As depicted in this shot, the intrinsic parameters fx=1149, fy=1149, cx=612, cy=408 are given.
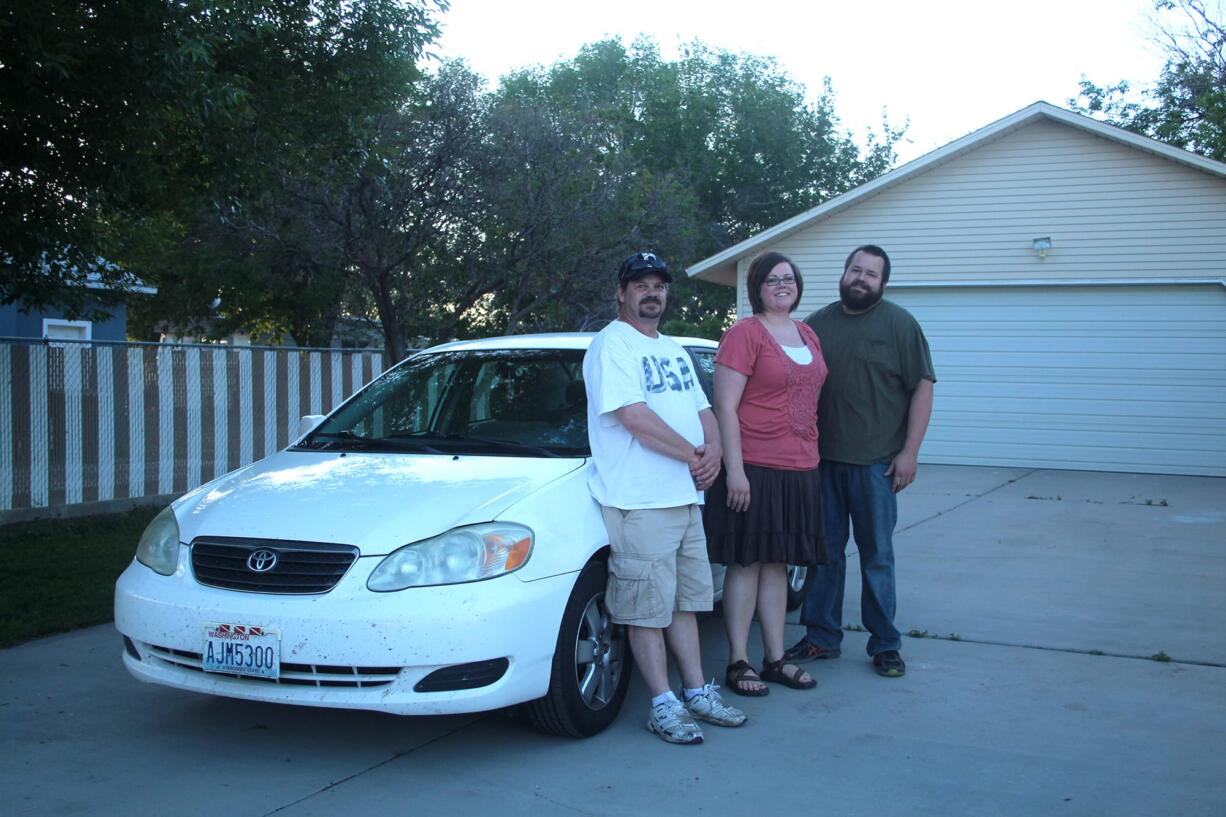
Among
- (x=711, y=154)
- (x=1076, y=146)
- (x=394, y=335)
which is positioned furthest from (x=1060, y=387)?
(x=711, y=154)

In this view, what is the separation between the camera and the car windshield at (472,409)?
5.00 metres

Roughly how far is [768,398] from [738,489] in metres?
0.43

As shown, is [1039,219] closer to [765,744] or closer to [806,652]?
[806,652]

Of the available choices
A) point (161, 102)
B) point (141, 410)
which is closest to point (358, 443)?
point (161, 102)

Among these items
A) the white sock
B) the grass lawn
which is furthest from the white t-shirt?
the grass lawn

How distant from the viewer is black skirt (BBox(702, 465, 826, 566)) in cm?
489

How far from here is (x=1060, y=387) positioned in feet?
45.7

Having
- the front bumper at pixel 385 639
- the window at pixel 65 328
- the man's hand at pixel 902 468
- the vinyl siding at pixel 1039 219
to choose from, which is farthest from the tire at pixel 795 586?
the window at pixel 65 328

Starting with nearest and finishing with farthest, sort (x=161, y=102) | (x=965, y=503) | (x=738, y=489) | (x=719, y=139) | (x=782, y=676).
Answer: (x=738, y=489)
(x=782, y=676)
(x=161, y=102)
(x=965, y=503)
(x=719, y=139)

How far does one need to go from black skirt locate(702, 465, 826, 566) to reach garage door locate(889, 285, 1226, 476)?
33.1ft

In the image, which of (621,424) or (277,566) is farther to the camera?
(621,424)

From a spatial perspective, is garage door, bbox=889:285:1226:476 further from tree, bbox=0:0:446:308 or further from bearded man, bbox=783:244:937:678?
bearded man, bbox=783:244:937:678

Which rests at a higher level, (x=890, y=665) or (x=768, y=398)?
(x=768, y=398)

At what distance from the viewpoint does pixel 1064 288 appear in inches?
554
